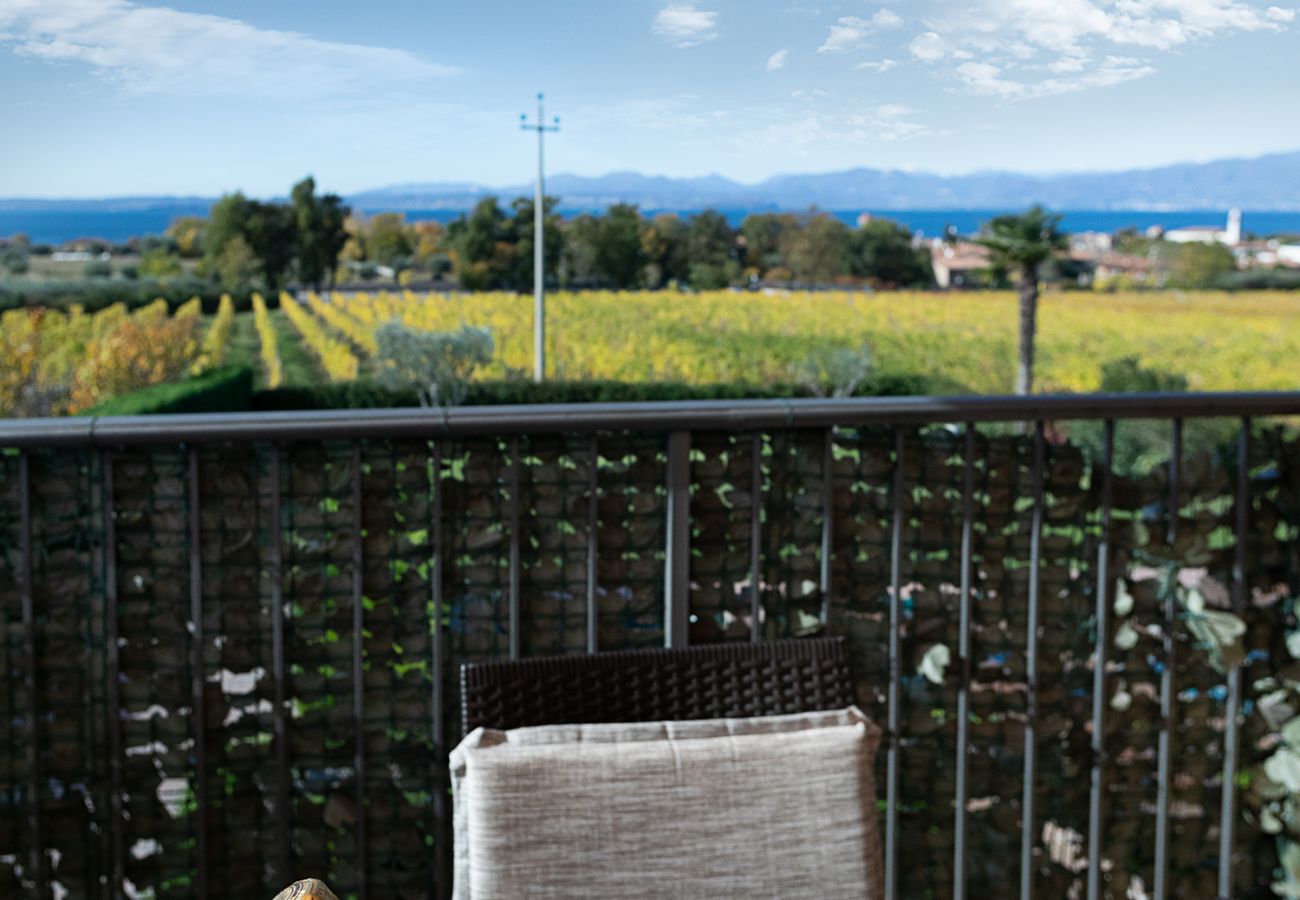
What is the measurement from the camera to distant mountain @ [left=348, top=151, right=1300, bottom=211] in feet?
36.3

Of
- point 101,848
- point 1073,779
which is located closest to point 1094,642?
point 1073,779

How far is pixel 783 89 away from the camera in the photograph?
11406mm

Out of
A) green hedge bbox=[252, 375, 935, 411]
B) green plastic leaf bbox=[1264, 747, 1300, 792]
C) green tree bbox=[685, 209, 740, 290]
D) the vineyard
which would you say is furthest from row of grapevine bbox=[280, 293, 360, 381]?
green plastic leaf bbox=[1264, 747, 1300, 792]

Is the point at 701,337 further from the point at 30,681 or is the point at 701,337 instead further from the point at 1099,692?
the point at 30,681

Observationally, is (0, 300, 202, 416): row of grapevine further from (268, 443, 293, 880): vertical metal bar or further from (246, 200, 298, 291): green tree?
(268, 443, 293, 880): vertical metal bar

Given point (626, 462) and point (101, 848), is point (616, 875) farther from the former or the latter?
point (101, 848)

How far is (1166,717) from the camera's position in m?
1.98

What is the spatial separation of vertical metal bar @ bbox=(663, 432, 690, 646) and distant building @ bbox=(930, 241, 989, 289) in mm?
9924

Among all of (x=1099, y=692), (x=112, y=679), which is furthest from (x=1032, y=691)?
(x=112, y=679)

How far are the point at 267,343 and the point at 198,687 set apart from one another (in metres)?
9.59

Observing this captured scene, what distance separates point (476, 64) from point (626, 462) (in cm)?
1012

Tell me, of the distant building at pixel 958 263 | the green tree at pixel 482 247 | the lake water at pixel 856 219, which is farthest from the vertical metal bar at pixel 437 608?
the distant building at pixel 958 263

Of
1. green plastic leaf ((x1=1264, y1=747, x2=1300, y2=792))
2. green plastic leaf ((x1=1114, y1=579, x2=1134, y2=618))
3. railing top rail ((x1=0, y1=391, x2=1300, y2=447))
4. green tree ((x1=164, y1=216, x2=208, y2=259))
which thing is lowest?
green plastic leaf ((x1=1264, y1=747, x2=1300, y2=792))

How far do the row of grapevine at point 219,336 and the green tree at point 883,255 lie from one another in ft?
17.1
